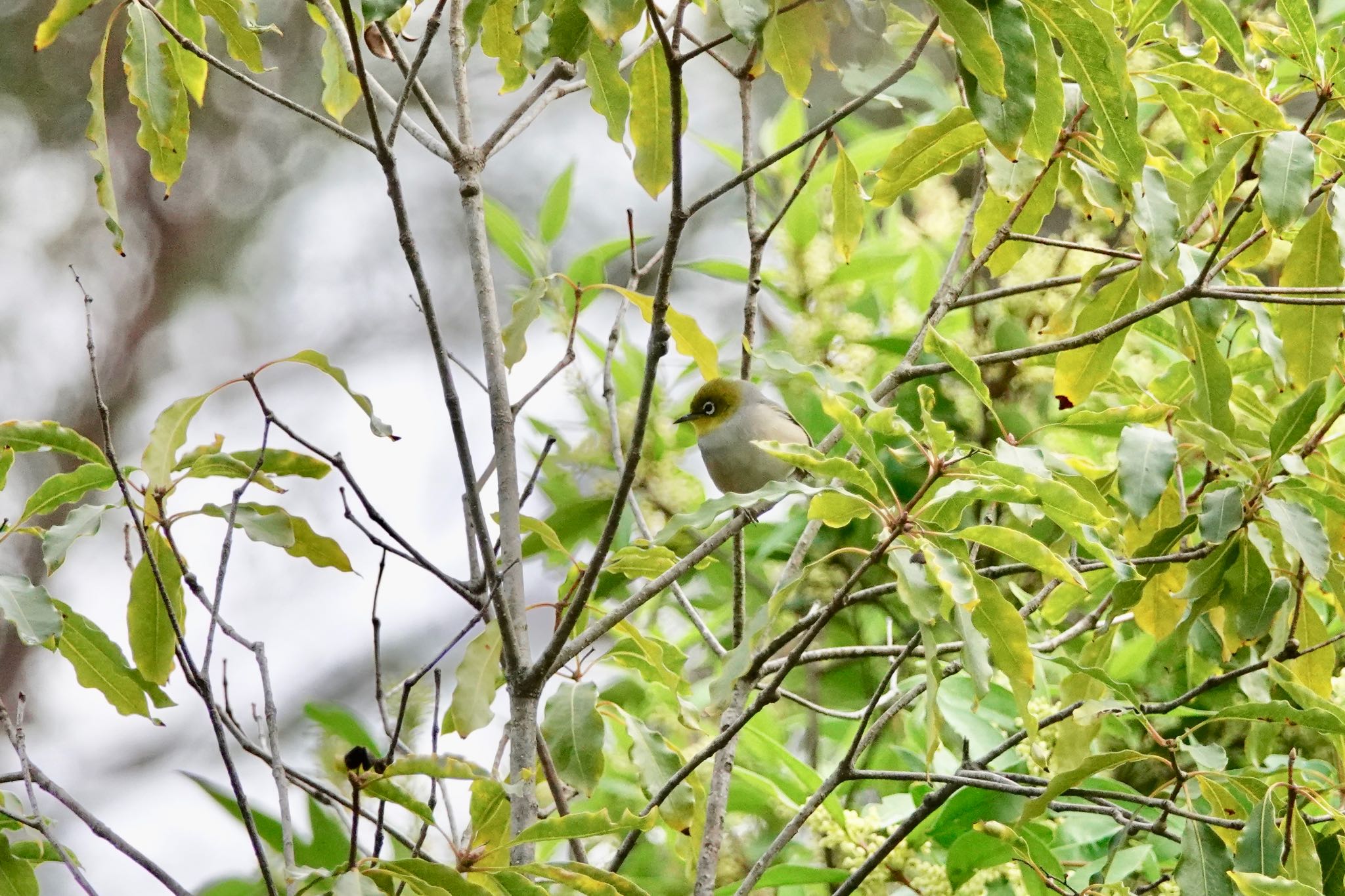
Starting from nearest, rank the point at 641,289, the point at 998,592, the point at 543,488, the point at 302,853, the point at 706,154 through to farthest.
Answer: the point at 998,592 < the point at 302,853 < the point at 543,488 < the point at 641,289 < the point at 706,154

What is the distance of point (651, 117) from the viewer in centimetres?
196

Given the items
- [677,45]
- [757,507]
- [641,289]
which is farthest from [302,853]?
[641,289]

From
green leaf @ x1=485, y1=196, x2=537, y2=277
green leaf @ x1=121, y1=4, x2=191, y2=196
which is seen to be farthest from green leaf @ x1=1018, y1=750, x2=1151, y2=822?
green leaf @ x1=485, y1=196, x2=537, y2=277

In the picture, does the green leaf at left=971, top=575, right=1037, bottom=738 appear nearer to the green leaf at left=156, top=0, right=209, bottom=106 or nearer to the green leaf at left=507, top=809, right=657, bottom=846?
the green leaf at left=507, top=809, right=657, bottom=846

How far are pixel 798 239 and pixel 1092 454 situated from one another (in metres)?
0.84

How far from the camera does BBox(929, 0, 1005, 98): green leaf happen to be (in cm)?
131

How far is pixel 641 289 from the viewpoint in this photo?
525 cm

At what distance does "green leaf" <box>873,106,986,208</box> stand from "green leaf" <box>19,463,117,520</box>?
1.34 meters

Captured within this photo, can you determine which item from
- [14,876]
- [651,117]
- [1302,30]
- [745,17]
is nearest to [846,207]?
[651,117]

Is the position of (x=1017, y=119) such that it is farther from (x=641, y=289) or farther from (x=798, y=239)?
Result: (x=641, y=289)

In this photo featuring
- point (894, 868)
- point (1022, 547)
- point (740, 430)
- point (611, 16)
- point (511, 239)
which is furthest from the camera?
point (740, 430)

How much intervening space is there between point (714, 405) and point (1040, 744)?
1.43 metres

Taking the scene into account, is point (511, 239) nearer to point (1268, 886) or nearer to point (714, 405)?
point (714, 405)

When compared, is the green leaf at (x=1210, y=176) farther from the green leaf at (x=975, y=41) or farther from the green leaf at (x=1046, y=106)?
the green leaf at (x=975, y=41)
